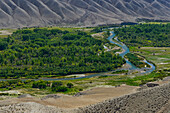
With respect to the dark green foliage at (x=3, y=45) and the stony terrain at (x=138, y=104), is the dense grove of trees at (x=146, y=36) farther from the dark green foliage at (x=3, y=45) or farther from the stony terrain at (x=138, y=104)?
the stony terrain at (x=138, y=104)

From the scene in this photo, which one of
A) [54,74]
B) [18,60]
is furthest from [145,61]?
[18,60]

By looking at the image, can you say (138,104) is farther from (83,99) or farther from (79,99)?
(79,99)

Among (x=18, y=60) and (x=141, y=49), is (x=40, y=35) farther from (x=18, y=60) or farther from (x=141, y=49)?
(x=141, y=49)

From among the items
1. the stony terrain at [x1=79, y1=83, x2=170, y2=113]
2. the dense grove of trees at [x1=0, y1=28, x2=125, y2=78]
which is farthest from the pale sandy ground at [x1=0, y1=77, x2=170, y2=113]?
the dense grove of trees at [x1=0, y1=28, x2=125, y2=78]

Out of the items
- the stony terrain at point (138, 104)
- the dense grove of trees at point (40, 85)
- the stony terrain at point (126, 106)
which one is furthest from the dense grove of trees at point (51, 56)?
the stony terrain at point (138, 104)

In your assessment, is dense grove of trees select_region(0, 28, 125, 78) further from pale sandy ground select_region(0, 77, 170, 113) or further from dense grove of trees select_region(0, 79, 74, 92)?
pale sandy ground select_region(0, 77, 170, 113)

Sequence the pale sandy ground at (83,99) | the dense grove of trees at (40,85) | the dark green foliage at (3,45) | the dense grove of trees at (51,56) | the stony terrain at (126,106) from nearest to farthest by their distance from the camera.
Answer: the stony terrain at (126,106) → the pale sandy ground at (83,99) → the dense grove of trees at (40,85) → the dense grove of trees at (51,56) → the dark green foliage at (3,45)

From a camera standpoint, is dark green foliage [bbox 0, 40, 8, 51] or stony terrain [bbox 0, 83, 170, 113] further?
dark green foliage [bbox 0, 40, 8, 51]
